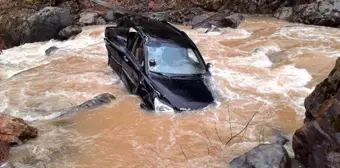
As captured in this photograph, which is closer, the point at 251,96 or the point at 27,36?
the point at 251,96

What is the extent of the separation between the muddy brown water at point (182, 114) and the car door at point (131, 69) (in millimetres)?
246

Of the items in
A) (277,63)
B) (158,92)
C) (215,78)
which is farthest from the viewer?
(277,63)

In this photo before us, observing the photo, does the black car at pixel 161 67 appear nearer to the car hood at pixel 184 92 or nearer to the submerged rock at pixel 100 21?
the car hood at pixel 184 92

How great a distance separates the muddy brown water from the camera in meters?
6.46

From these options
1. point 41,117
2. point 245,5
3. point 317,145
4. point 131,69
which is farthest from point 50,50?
point 317,145

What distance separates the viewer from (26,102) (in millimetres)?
9141

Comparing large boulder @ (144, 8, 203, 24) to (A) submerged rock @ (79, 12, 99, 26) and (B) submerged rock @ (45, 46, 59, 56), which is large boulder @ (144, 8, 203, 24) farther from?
(B) submerged rock @ (45, 46, 59, 56)

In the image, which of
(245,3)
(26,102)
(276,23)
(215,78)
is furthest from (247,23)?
(26,102)

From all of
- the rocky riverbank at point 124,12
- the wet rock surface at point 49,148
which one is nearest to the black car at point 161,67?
the wet rock surface at point 49,148

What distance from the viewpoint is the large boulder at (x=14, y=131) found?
668 centimetres

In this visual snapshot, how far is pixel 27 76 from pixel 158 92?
16.2ft

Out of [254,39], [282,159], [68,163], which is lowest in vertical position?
[254,39]

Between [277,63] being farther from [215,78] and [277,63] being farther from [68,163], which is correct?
[68,163]

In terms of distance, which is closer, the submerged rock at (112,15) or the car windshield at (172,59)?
the car windshield at (172,59)
